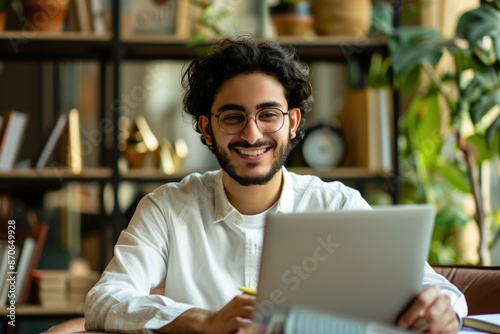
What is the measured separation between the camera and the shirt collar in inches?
75.0

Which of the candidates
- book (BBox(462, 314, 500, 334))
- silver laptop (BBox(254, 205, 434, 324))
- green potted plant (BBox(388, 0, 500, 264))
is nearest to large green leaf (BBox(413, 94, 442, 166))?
green potted plant (BBox(388, 0, 500, 264))

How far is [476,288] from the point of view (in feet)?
6.44

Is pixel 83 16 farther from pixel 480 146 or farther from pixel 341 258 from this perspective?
pixel 341 258

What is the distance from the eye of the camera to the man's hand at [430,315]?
1.34 metres

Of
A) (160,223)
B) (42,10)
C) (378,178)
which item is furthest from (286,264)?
(42,10)

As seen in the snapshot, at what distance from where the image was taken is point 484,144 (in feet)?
10.0

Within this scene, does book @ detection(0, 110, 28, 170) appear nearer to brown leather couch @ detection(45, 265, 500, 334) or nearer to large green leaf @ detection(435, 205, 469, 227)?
brown leather couch @ detection(45, 265, 500, 334)

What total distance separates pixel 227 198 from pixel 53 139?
1360mm

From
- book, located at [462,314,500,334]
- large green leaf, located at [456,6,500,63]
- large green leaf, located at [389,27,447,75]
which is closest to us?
book, located at [462,314,500,334]

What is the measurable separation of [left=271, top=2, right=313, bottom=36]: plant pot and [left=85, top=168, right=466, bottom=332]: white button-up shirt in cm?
130

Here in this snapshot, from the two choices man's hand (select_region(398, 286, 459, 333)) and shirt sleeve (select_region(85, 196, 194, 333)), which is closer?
man's hand (select_region(398, 286, 459, 333))

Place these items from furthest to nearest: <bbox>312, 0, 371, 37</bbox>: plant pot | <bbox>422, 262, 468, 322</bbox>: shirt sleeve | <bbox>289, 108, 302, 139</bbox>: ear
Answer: <bbox>312, 0, 371, 37</bbox>: plant pot, <bbox>289, 108, 302, 139</bbox>: ear, <bbox>422, 262, 468, 322</bbox>: shirt sleeve

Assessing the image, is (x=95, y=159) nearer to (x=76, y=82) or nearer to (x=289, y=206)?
(x=76, y=82)

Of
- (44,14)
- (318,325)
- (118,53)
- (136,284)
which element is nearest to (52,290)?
(118,53)
